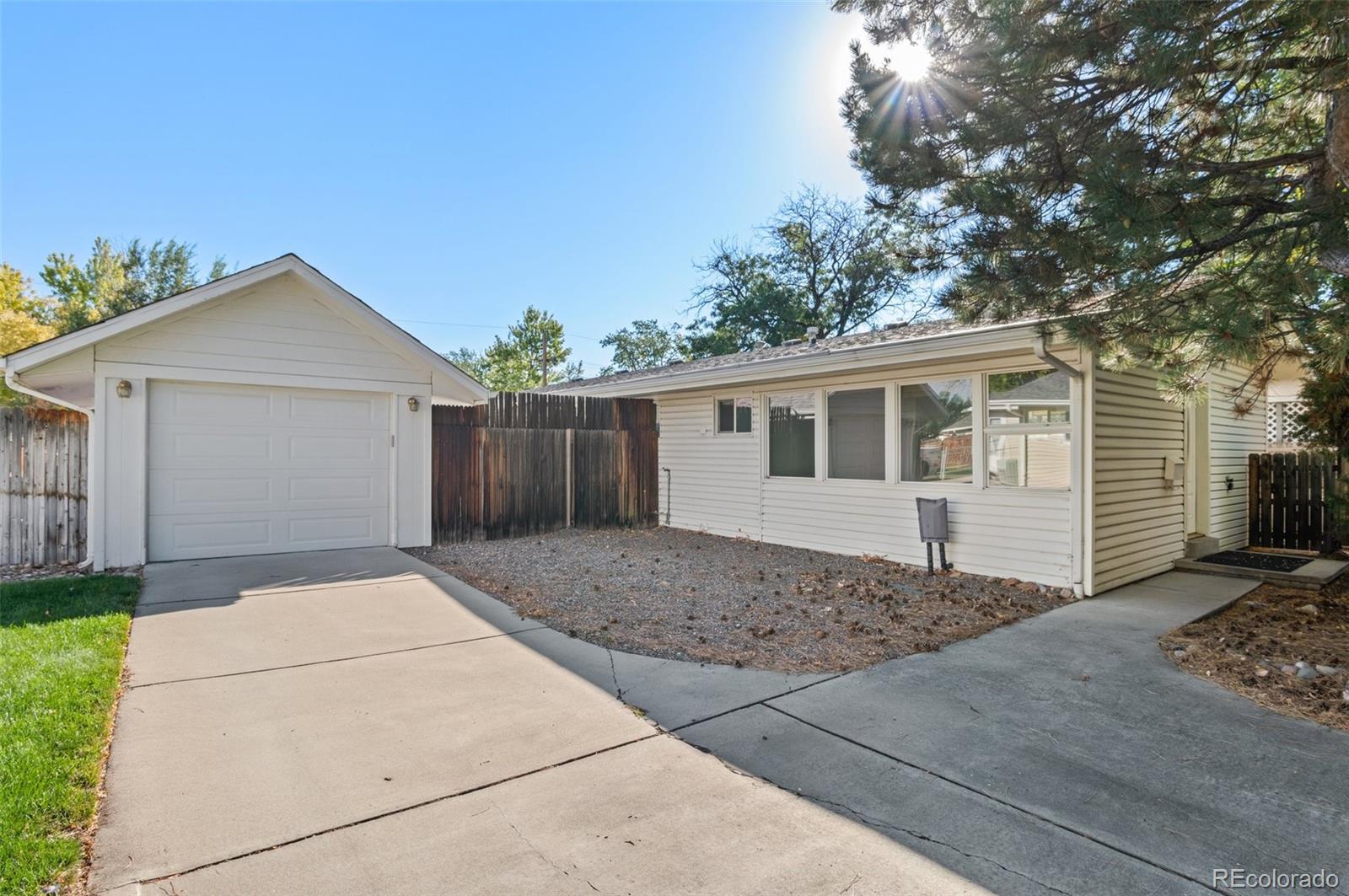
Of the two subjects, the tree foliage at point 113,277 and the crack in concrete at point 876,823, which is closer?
the crack in concrete at point 876,823

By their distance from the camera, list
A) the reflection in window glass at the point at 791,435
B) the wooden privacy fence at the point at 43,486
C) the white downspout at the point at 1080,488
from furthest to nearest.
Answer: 1. the reflection in window glass at the point at 791,435
2. the wooden privacy fence at the point at 43,486
3. the white downspout at the point at 1080,488

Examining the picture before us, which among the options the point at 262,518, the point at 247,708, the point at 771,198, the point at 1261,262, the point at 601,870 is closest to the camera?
the point at 601,870

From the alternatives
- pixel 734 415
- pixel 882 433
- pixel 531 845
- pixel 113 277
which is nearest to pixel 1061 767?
pixel 531 845

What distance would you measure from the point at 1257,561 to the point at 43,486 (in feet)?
48.2

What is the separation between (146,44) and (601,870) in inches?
459

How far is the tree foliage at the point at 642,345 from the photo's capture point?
37.6 metres

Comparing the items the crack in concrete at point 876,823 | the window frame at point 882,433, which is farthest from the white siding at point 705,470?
the crack in concrete at point 876,823

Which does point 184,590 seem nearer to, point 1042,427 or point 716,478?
point 716,478

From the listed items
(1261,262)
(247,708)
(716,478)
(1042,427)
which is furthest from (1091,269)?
(716,478)

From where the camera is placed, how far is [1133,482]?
23.4 feet

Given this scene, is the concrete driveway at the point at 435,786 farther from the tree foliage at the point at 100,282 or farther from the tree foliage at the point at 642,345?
the tree foliage at the point at 642,345

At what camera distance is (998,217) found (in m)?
4.18

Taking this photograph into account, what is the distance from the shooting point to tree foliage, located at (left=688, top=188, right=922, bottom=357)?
2770 cm

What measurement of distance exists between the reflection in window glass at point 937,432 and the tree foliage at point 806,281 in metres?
20.4
